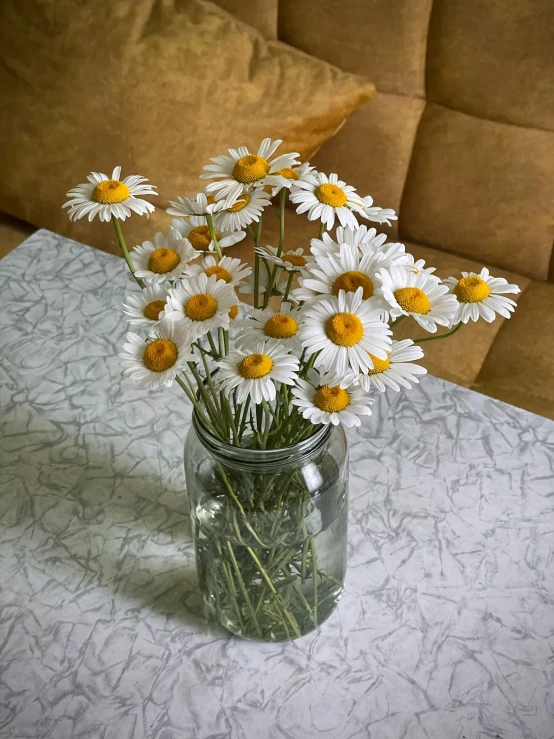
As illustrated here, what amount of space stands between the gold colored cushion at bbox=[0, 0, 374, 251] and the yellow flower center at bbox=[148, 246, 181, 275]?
0.82m

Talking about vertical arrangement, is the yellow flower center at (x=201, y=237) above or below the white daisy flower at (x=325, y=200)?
below

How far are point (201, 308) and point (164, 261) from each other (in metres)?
0.07

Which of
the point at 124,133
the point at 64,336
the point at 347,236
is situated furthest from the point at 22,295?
the point at 347,236

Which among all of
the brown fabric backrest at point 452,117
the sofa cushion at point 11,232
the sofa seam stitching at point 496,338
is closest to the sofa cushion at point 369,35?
the brown fabric backrest at point 452,117

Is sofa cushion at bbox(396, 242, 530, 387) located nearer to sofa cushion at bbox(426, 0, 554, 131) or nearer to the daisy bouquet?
sofa cushion at bbox(426, 0, 554, 131)

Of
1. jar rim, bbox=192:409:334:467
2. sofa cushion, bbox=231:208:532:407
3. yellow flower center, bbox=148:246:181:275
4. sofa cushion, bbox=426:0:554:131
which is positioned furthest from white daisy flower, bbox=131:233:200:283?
sofa cushion, bbox=426:0:554:131

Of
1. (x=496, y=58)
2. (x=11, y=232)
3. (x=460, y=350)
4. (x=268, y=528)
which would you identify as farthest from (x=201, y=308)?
(x=11, y=232)

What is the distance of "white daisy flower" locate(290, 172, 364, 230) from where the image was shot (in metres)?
0.55

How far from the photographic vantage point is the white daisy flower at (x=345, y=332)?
0.47 m

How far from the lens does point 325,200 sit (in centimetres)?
57

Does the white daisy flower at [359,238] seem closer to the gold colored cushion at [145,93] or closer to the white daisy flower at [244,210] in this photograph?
the white daisy flower at [244,210]

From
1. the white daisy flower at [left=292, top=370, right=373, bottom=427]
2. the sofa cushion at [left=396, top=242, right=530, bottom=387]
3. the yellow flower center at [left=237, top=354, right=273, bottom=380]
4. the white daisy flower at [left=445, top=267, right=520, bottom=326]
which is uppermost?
the white daisy flower at [left=445, top=267, right=520, bottom=326]

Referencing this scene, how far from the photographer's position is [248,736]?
638 millimetres

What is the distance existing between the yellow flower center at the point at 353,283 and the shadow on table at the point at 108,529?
37 centimetres
